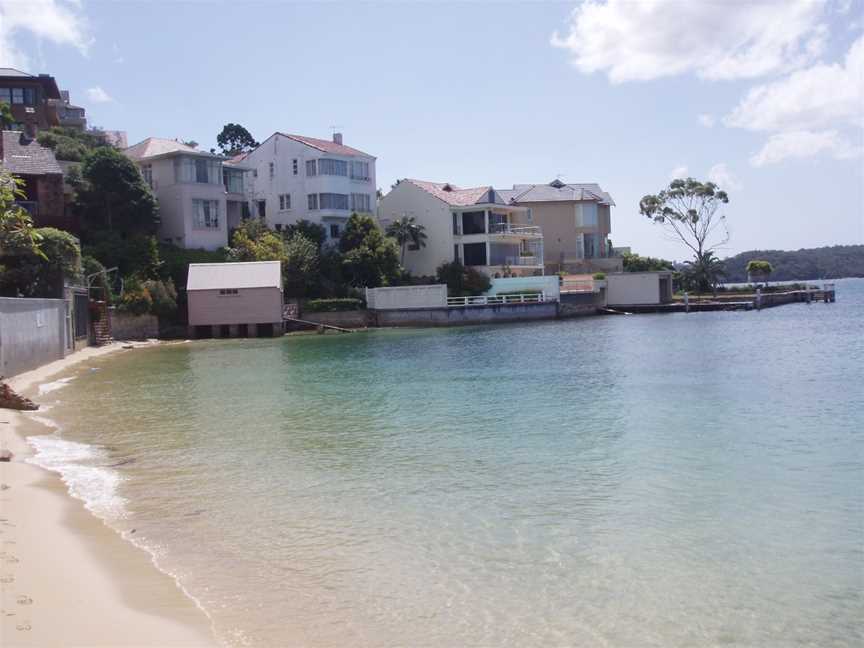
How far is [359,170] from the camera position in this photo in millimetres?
73938

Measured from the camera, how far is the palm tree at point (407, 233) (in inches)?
2813

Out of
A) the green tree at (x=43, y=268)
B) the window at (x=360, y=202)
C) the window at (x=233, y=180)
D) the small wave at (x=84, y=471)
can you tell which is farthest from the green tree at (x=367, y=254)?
the small wave at (x=84, y=471)

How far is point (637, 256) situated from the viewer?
92312 mm

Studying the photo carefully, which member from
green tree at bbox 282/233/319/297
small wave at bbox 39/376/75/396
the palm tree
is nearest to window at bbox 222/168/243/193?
green tree at bbox 282/233/319/297

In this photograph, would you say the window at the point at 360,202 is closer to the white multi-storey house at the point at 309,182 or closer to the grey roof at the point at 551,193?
the white multi-storey house at the point at 309,182

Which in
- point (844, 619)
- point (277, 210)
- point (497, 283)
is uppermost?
point (277, 210)

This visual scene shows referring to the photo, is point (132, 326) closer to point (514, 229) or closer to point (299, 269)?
point (299, 269)

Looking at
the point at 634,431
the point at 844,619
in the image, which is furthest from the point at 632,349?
the point at 844,619

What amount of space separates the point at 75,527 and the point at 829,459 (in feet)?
44.3

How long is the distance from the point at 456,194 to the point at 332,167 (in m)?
12.3

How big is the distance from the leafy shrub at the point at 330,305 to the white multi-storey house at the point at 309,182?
433 inches

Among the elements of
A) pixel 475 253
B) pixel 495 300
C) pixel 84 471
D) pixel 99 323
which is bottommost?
pixel 84 471

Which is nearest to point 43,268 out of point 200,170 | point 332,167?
point 200,170

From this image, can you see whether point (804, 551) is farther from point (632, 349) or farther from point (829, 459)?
point (632, 349)
